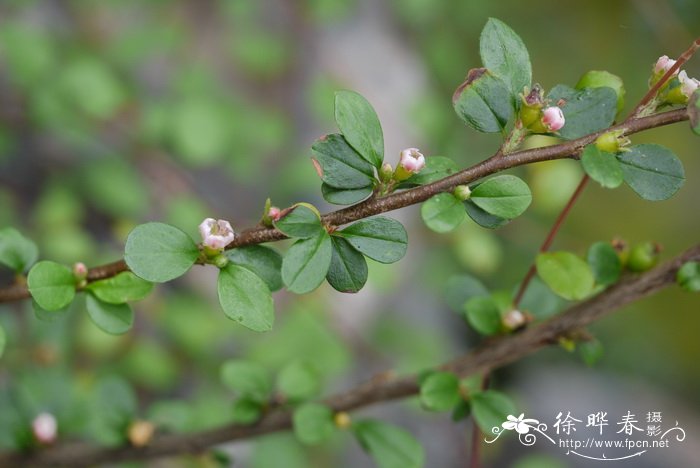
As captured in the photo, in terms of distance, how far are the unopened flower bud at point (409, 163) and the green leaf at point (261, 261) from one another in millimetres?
131

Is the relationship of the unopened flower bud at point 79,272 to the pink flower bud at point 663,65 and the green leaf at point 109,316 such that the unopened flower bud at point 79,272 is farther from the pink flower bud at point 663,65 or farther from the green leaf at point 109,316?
the pink flower bud at point 663,65

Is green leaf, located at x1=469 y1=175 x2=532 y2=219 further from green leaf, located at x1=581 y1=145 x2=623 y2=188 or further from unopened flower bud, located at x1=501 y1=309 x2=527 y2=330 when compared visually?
unopened flower bud, located at x1=501 y1=309 x2=527 y2=330

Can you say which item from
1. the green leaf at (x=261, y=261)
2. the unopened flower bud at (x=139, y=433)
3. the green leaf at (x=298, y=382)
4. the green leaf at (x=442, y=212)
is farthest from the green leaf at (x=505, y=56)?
the unopened flower bud at (x=139, y=433)

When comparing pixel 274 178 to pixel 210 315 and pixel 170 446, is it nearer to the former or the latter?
pixel 210 315

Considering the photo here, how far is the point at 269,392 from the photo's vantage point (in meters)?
0.88

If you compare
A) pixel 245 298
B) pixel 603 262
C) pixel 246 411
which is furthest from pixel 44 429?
pixel 603 262

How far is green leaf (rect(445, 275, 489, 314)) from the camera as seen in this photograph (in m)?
0.84

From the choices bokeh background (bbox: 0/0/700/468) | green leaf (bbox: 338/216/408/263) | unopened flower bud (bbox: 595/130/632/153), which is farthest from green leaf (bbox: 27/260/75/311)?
bokeh background (bbox: 0/0/700/468)

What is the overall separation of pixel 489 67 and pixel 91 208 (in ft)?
4.92

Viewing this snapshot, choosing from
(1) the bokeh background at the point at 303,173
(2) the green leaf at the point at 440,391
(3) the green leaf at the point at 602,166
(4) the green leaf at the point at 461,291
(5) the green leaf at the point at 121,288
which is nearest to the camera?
(3) the green leaf at the point at 602,166

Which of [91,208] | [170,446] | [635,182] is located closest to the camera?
[635,182]

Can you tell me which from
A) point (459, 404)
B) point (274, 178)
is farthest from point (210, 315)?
point (459, 404)

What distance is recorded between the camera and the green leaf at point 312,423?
0.80 m

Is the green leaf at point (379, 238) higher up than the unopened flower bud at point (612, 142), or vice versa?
the unopened flower bud at point (612, 142)
